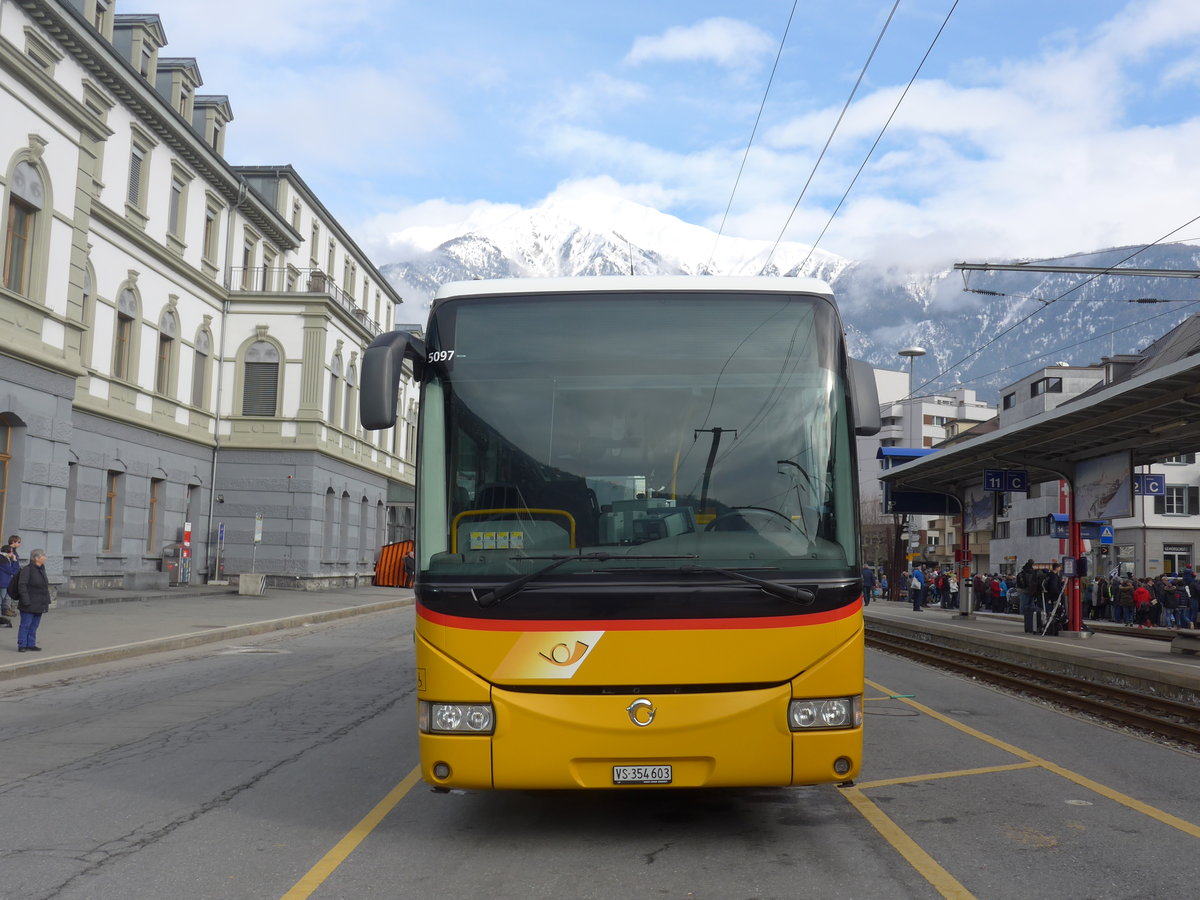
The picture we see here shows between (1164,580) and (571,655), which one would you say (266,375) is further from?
(571,655)

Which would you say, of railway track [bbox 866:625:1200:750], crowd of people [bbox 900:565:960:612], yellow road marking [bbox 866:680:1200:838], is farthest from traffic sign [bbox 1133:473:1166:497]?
crowd of people [bbox 900:565:960:612]

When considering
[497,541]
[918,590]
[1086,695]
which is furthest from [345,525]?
[497,541]

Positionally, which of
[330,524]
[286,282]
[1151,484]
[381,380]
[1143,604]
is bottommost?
[1143,604]

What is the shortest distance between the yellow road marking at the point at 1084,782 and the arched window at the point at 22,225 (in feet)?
61.5

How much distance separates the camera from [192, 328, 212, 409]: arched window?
121ft

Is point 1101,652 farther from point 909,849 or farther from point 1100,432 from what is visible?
point 909,849

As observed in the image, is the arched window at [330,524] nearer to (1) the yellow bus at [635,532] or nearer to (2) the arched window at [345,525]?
(2) the arched window at [345,525]

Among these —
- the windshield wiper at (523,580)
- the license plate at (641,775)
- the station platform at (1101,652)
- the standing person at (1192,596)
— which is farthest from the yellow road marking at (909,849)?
the standing person at (1192,596)

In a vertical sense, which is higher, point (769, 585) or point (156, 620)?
point (769, 585)

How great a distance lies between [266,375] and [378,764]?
111 feet

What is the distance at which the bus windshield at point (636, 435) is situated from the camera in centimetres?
566

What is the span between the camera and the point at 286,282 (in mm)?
44625

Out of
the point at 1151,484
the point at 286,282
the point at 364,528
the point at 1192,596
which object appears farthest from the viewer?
the point at 364,528

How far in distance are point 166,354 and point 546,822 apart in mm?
31375
